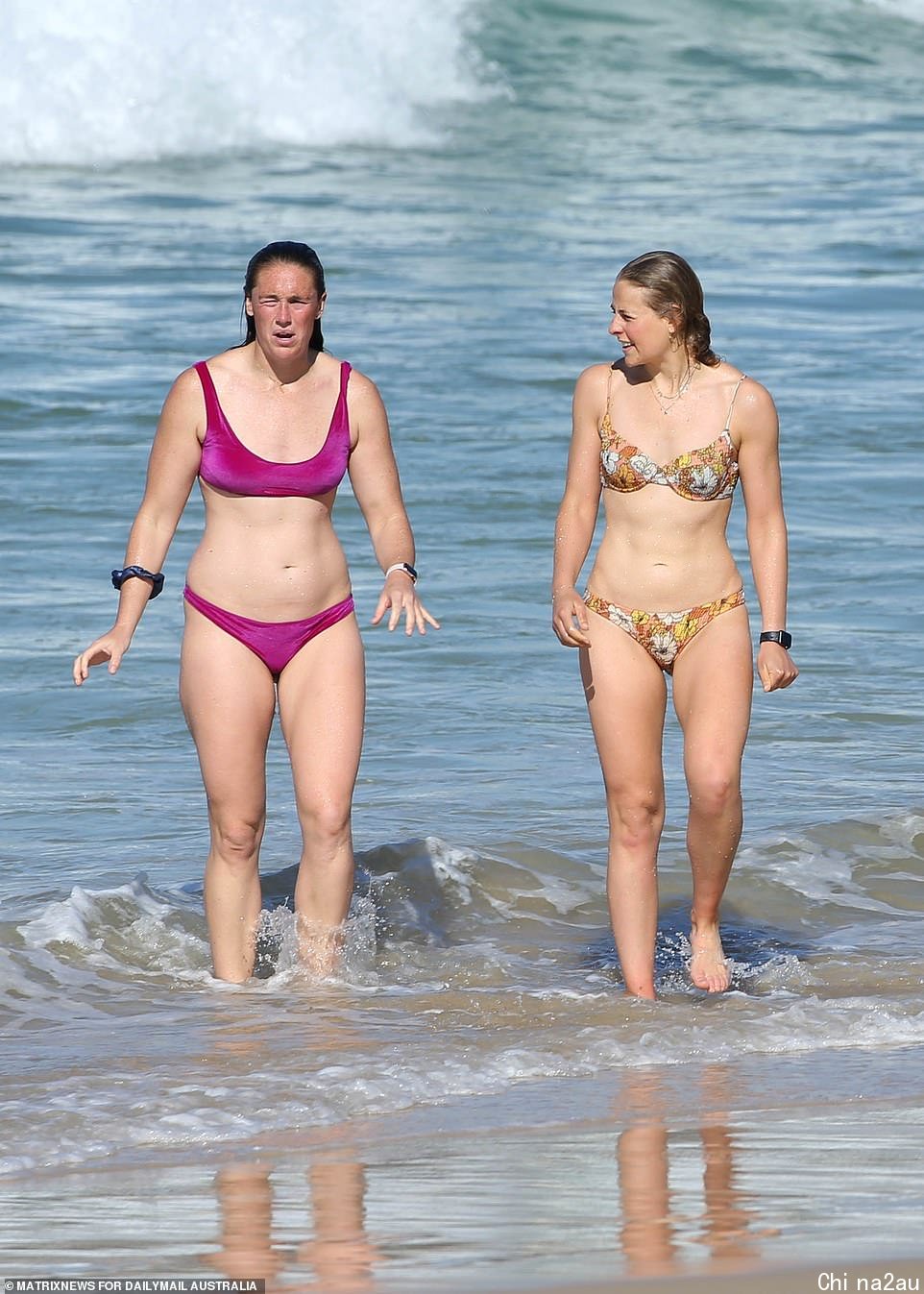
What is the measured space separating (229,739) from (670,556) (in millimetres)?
1250

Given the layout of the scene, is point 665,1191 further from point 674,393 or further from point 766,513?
point 674,393

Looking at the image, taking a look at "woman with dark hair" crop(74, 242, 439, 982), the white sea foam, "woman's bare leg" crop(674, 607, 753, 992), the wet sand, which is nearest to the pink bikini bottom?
"woman with dark hair" crop(74, 242, 439, 982)

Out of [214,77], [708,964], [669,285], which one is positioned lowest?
[708,964]

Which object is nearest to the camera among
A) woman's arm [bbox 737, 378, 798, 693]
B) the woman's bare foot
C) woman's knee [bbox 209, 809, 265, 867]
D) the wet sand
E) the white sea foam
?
the wet sand

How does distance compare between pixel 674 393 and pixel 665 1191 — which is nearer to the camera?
pixel 665 1191

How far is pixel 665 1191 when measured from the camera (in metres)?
3.92

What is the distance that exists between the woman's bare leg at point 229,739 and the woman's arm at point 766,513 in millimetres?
1323

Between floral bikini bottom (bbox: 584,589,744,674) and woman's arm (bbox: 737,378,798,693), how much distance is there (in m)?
0.11

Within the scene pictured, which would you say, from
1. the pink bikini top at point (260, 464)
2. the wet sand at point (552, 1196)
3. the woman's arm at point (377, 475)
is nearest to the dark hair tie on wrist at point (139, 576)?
the pink bikini top at point (260, 464)

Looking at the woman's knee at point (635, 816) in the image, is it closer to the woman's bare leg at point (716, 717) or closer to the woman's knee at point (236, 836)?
the woman's bare leg at point (716, 717)

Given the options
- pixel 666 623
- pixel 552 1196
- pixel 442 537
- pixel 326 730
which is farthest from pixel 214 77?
pixel 552 1196

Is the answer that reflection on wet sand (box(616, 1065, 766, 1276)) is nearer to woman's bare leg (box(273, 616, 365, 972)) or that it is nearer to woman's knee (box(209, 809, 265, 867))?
woman's bare leg (box(273, 616, 365, 972))

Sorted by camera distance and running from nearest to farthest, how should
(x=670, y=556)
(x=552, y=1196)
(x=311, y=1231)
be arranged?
(x=311, y=1231), (x=552, y=1196), (x=670, y=556)

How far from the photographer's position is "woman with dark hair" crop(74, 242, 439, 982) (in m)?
5.25
